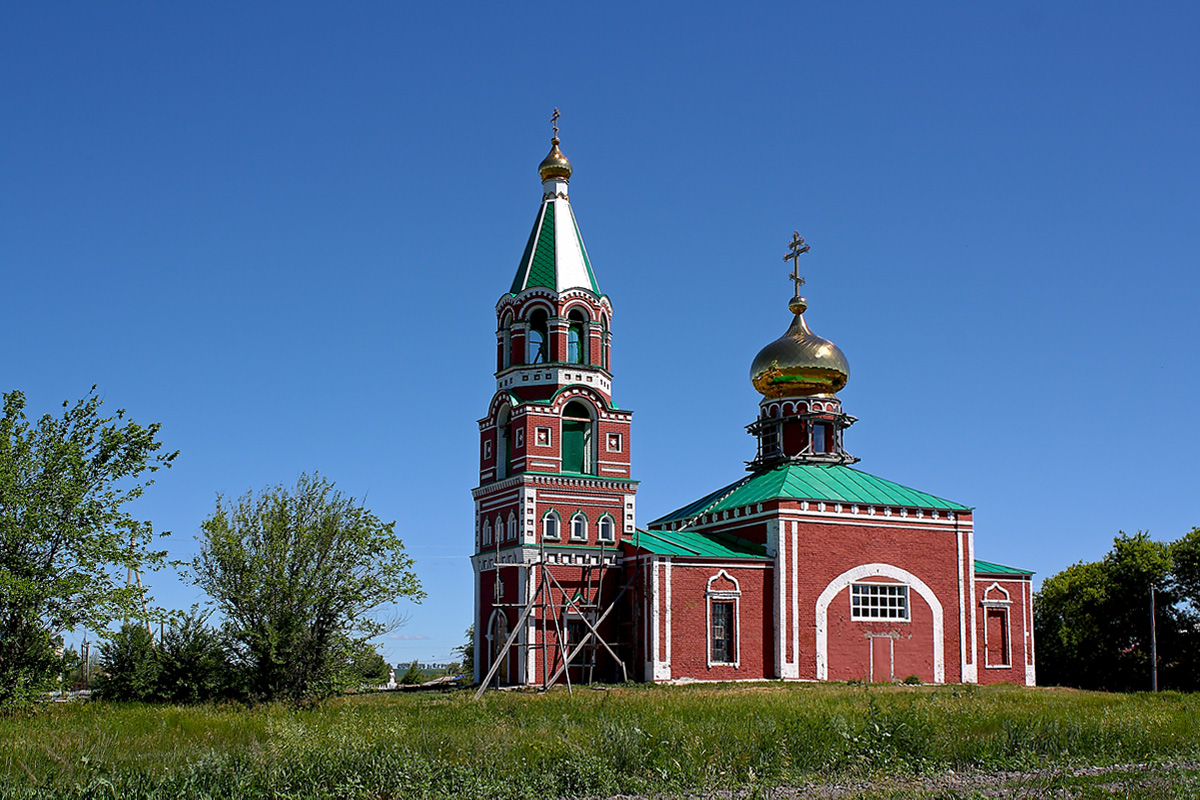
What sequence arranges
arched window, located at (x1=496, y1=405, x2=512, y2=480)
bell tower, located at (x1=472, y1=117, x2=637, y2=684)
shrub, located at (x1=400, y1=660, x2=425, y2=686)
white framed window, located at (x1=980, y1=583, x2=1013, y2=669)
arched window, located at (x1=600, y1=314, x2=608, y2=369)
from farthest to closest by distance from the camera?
shrub, located at (x1=400, y1=660, x2=425, y2=686) → white framed window, located at (x1=980, y1=583, x2=1013, y2=669) → arched window, located at (x1=600, y1=314, x2=608, y2=369) → arched window, located at (x1=496, y1=405, x2=512, y2=480) → bell tower, located at (x1=472, y1=117, x2=637, y2=684)

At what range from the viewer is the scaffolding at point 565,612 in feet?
103

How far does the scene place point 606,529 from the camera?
111 feet

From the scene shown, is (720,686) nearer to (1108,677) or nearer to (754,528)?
(754,528)

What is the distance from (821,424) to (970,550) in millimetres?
6907

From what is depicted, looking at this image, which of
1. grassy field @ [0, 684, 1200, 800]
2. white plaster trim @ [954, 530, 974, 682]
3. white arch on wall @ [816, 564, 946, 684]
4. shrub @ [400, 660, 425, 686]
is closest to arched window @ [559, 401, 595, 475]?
white arch on wall @ [816, 564, 946, 684]

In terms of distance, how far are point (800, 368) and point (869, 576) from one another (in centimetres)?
872

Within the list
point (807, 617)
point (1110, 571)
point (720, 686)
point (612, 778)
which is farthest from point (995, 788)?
point (1110, 571)

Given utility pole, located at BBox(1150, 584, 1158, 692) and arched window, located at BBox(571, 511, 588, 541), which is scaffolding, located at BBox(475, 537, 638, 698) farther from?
utility pole, located at BBox(1150, 584, 1158, 692)

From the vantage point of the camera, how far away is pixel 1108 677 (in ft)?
140

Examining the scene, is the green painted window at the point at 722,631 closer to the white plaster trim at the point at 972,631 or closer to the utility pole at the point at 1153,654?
the white plaster trim at the point at 972,631

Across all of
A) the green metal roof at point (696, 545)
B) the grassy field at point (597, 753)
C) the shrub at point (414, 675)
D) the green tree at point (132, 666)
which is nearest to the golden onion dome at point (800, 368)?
the green metal roof at point (696, 545)

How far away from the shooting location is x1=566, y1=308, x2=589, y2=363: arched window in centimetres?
3478

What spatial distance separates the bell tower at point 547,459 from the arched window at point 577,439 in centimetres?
3

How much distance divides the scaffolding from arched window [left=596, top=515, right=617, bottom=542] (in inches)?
11.0
